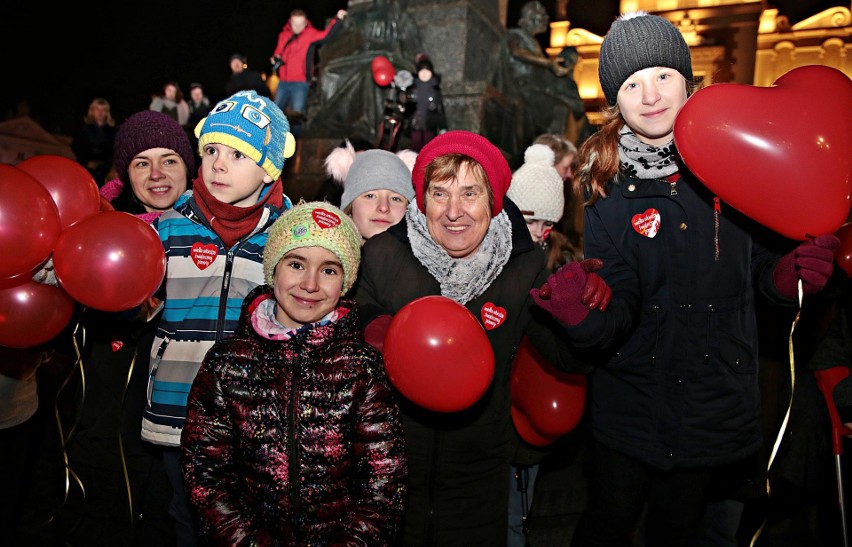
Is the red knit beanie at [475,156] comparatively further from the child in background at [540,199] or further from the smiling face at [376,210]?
the child in background at [540,199]

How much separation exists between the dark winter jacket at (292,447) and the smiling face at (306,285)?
0.37 ft

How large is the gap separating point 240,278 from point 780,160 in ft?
6.61

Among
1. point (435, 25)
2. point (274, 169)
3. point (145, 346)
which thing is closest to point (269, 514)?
point (145, 346)

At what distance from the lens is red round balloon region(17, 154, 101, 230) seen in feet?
7.93

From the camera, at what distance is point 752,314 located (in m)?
2.15

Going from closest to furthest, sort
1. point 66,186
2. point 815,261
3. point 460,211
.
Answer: point 815,261 < point 460,211 < point 66,186

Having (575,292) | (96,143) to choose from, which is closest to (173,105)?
(96,143)

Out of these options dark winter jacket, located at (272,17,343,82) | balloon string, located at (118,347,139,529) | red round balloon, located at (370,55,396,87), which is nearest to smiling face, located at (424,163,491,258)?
balloon string, located at (118,347,139,529)

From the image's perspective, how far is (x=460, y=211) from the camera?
89.3 inches

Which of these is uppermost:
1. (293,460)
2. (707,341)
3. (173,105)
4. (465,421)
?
(707,341)

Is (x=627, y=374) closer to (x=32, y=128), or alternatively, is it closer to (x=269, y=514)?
(x=269, y=514)

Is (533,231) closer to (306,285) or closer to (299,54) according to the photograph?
(306,285)

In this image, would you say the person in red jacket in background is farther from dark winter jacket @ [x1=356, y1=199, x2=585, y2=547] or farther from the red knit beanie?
dark winter jacket @ [x1=356, y1=199, x2=585, y2=547]

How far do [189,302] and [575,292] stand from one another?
1563 millimetres
